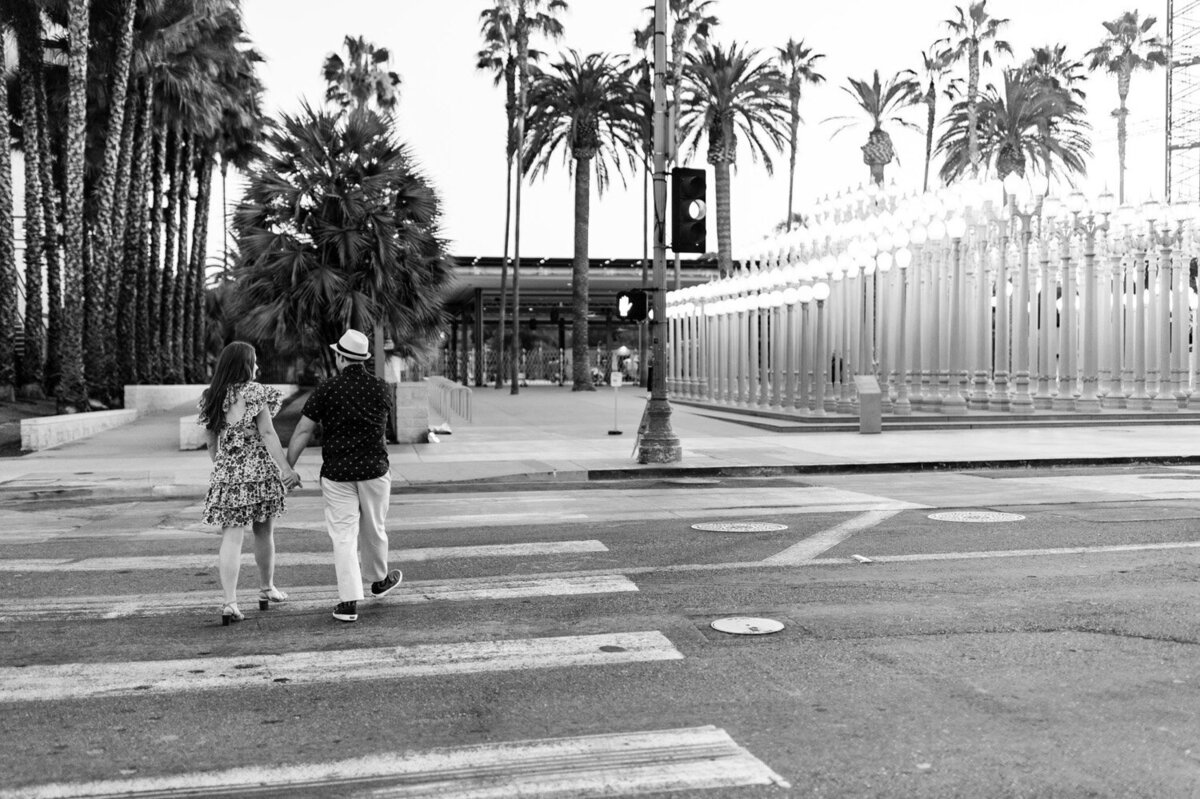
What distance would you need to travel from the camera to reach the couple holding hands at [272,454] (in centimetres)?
701

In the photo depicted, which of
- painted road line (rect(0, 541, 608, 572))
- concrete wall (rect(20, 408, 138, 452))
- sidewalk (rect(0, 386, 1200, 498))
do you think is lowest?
painted road line (rect(0, 541, 608, 572))

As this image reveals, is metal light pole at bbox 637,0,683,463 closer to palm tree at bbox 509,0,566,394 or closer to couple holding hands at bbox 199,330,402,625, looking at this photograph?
couple holding hands at bbox 199,330,402,625

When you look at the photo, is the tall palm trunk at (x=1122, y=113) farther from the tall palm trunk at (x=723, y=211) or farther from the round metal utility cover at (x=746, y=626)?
the round metal utility cover at (x=746, y=626)

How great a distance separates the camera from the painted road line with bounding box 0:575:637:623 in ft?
23.5

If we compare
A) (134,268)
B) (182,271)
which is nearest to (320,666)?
(134,268)

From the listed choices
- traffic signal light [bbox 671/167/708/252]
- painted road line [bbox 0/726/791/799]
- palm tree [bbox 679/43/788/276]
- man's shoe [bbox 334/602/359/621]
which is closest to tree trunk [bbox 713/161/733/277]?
palm tree [bbox 679/43/788/276]

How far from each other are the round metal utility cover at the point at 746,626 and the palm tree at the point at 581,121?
127 ft

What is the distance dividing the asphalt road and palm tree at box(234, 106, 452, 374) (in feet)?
34.9

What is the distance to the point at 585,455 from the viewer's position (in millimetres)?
18219

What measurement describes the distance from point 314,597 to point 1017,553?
514 cm

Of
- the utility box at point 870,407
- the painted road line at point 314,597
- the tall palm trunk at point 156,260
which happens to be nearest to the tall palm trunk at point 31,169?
the tall palm trunk at point 156,260

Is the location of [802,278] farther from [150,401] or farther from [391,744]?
[391,744]

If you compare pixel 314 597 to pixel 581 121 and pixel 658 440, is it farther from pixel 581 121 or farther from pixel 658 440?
pixel 581 121

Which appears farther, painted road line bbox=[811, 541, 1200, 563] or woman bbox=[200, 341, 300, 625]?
painted road line bbox=[811, 541, 1200, 563]
